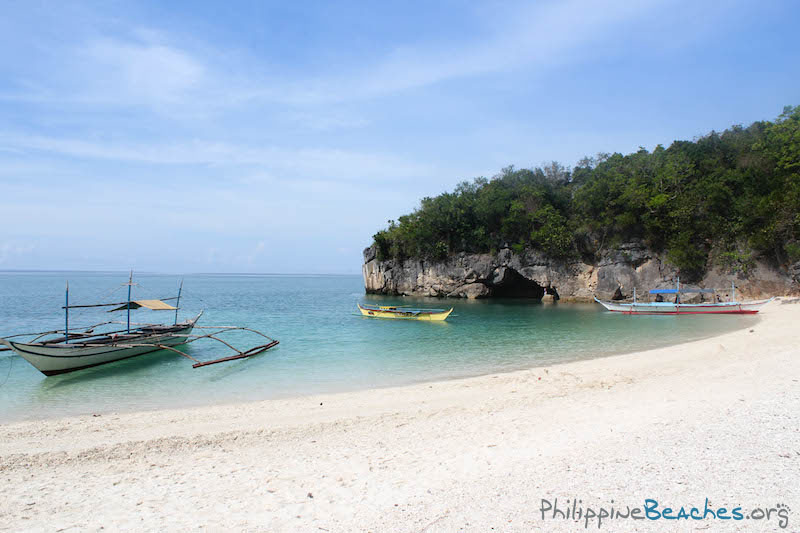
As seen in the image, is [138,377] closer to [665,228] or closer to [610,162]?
[665,228]

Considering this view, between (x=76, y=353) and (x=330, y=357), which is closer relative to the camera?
(x=76, y=353)

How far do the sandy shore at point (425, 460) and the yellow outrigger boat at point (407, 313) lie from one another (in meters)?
15.5

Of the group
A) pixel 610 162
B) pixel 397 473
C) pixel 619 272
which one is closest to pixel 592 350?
pixel 397 473

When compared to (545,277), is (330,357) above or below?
below

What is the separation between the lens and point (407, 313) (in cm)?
2616

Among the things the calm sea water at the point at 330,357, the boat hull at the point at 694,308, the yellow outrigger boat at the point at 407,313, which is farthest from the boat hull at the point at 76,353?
the boat hull at the point at 694,308

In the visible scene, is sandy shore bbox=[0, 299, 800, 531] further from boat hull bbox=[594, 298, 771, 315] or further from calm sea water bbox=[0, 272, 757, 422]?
boat hull bbox=[594, 298, 771, 315]

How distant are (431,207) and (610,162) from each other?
58.2 ft

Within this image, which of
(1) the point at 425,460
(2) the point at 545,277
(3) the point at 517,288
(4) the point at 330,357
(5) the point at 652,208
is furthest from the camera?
(3) the point at 517,288

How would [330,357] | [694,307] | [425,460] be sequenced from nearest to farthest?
Result: [425,460] → [330,357] → [694,307]

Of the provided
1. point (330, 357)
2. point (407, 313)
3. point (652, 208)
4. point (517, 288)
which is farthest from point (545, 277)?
point (330, 357)

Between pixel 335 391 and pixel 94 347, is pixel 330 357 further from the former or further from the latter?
pixel 94 347

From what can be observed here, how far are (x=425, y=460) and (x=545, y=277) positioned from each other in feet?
120

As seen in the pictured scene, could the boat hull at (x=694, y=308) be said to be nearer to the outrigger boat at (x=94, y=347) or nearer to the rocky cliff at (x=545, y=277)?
the rocky cliff at (x=545, y=277)
